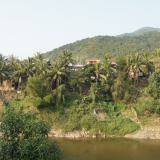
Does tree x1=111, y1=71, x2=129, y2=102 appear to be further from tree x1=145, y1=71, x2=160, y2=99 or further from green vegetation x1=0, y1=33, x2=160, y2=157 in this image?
tree x1=145, y1=71, x2=160, y2=99

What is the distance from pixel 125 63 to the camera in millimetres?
26359

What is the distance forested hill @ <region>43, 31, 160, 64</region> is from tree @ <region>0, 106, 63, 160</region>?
60.2 meters

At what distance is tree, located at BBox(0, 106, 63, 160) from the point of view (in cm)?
665

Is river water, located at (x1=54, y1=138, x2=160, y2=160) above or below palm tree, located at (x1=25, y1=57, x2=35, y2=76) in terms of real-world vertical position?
below

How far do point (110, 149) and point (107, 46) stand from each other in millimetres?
66265

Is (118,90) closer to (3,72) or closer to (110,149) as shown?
(110,149)

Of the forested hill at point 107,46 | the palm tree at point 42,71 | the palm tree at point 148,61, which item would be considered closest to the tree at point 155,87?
the palm tree at point 148,61

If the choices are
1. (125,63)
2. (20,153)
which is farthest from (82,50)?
(20,153)

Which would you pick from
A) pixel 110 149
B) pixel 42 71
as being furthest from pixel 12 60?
pixel 110 149

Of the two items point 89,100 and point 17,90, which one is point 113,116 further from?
point 17,90

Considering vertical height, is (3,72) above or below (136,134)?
above

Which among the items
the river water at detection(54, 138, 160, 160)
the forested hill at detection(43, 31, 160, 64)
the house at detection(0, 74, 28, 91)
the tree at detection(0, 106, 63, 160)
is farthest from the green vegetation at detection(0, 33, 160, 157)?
the forested hill at detection(43, 31, 160, 64)

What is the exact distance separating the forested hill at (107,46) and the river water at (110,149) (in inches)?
2016

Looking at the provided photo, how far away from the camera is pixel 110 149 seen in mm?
15398
